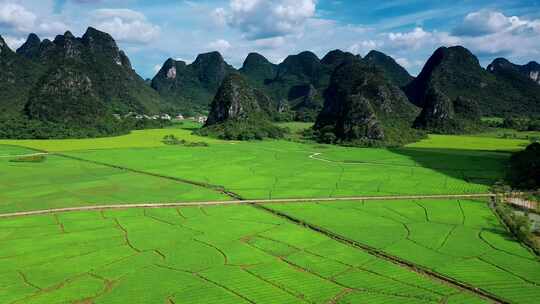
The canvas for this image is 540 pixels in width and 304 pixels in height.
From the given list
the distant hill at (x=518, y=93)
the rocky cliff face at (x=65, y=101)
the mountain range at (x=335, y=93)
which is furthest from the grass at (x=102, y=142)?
the distant hill at (x=518, y=93)

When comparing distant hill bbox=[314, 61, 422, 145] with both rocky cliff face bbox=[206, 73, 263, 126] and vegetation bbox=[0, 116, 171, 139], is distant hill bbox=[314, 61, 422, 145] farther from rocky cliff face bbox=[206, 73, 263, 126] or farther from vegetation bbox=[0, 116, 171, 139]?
vegetation bbox=[0, 116, 171, 139]

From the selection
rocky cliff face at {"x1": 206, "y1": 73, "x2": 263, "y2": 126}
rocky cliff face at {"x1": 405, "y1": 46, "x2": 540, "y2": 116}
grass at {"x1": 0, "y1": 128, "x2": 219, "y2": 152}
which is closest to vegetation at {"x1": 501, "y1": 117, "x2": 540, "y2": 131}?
rocky cliff face at {"x1": 405, "y1": 46, "x2": 540, "y2": 116}

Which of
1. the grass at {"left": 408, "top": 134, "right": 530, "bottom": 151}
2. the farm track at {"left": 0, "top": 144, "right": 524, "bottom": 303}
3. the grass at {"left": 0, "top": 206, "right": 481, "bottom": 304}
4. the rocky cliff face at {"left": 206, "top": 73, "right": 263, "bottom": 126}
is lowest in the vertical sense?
the grass at {"left": 0, "top": 206, "right": 481, "bottom": 304}

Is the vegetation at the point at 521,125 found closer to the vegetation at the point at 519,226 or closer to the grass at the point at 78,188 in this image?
the vegetation at the point at 519,226

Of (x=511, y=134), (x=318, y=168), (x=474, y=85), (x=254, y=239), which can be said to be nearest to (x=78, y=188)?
(x=254, y=239)

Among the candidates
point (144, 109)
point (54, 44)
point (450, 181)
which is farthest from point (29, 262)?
point (54, 44)
